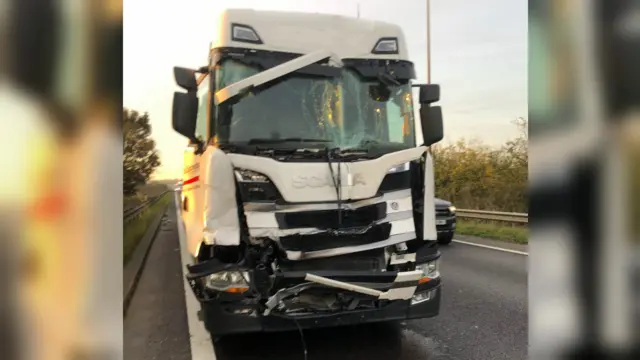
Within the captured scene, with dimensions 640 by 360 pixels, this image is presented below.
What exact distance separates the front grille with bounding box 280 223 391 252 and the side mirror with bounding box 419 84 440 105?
156 centimetres

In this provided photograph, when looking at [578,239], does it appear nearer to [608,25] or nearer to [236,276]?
[608,25]

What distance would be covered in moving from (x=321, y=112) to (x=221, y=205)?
4.29ft

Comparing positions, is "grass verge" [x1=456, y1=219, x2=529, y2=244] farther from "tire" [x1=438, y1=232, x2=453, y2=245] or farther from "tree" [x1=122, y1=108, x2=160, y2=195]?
"tree" [x1=122, y1=108, x2=160, y2=195]

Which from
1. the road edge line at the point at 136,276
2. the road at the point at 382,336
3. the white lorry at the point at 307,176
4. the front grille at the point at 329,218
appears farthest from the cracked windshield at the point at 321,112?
the road at the point at 382,336

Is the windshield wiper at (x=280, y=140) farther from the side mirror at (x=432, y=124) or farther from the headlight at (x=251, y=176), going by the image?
the side mirror at (x=432, y=124)

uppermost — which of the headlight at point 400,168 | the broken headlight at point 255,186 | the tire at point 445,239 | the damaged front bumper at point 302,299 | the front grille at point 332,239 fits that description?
the headlight at point 400,168

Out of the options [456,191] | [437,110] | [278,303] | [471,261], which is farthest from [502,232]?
[278,303]

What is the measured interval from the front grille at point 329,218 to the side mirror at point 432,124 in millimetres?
1213

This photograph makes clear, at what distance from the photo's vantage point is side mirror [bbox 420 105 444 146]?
471cm

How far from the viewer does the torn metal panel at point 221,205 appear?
3545mm

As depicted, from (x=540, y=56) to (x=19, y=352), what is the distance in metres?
1.87

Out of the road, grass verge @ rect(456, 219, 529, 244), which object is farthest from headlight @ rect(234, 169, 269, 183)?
grass verge @ rect(456, 219, 529, 244)

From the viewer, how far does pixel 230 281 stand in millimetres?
3586

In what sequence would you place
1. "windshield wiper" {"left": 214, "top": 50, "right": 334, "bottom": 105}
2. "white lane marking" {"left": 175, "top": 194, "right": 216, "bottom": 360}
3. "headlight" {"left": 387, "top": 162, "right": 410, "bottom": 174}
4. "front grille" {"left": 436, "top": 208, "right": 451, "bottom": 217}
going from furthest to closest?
"front grille" {"left": 436, "top": 208, "right": 451, "bottom": 217} → "white lane marking" {"left": 175, "top": 194, "right": 216, "bottom": 360} → "windshield wiper" {"left": 214, "top": 50, "right": 334, "bottom": 105} → "headlight" {"left": 387, "top": 162, "right": 410, "bottom": 174}
